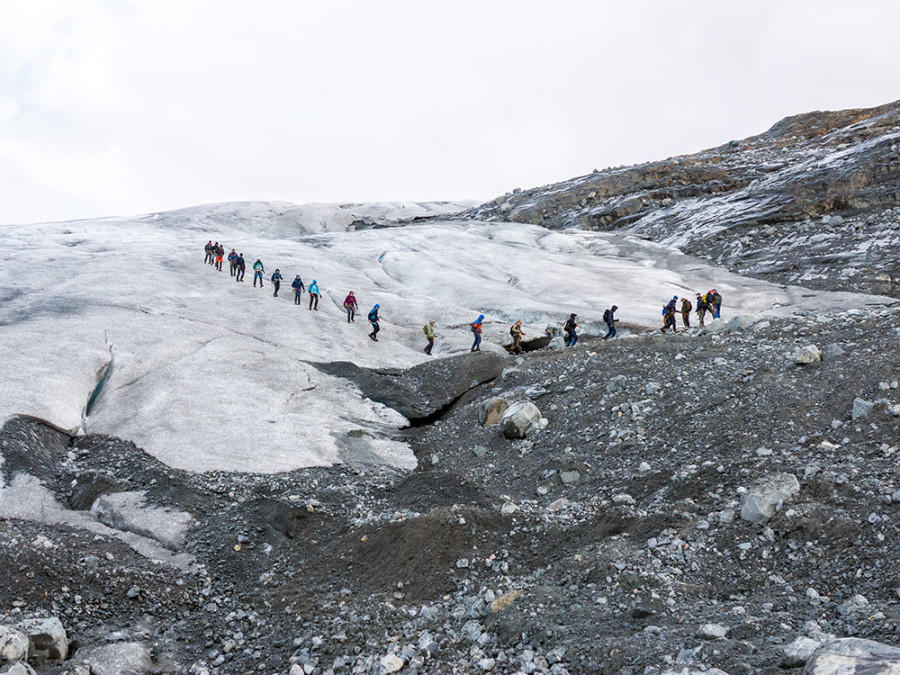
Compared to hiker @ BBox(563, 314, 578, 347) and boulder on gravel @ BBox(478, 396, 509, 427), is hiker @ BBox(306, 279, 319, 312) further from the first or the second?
boulder on gravel @ BBox(478, 396, 509, 427)

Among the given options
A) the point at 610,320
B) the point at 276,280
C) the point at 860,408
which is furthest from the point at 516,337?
the point at 860,408

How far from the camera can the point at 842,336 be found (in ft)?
51.9

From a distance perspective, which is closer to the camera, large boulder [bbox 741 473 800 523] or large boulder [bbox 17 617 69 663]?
large boulder [bbox 17 617 69 663]

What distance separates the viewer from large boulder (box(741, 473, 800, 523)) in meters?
8.96

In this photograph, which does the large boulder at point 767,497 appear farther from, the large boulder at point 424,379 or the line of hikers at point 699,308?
the line of hikers at point 699,308

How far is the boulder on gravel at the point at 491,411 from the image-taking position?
17211mm

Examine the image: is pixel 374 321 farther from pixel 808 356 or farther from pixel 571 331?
pixel 808 356

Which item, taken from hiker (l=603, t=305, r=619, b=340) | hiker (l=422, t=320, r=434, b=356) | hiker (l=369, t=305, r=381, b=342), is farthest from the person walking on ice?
hiker (l=603, t=305, r=619, b=340)

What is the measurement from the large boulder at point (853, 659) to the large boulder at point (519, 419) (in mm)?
10498

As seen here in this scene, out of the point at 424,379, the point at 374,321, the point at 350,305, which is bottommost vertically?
the point at 424,379

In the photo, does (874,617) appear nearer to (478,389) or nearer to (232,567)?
(232,567)

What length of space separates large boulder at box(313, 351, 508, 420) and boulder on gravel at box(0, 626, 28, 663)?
1226 cm

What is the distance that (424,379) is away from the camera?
2138 centimetres

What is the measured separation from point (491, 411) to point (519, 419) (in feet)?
4.93
